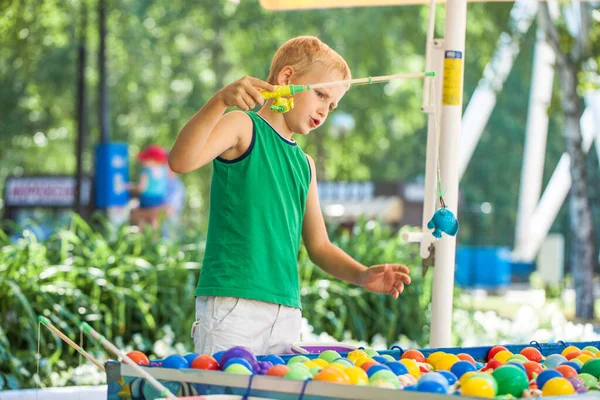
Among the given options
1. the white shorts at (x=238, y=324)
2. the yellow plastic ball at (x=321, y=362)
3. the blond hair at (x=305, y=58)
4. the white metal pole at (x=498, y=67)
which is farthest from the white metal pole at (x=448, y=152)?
the white metal pole at (x=498, y=67)

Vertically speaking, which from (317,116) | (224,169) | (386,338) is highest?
(317,116)

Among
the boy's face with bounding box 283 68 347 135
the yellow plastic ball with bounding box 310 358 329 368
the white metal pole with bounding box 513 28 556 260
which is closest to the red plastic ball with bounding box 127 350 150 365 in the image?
the yellow plastic ball with bounding box 310 358 329 368

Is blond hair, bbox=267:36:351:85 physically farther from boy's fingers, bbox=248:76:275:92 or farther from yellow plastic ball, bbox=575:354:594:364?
yellow plastic ball, bbox=575:354:594:364

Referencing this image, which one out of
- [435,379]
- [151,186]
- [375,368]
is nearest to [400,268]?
[375,368]

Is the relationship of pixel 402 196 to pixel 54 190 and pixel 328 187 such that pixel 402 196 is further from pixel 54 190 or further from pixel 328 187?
pixel 54 190

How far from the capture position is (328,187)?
19.6 m

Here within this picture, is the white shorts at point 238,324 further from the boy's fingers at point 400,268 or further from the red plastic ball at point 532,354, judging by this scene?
the red plastic ball at point 532,354

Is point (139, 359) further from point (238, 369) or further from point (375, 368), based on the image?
point (375, 368)

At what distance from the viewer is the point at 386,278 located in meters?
3.39

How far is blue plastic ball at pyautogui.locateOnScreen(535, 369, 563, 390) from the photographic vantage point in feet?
8.26

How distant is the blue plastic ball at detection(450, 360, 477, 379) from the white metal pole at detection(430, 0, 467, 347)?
1.34 m

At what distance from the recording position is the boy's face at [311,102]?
3209 millimetres

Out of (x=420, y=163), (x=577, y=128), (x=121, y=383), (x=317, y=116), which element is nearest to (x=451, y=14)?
(x=317, y=116)

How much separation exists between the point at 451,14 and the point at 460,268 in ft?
50.4
